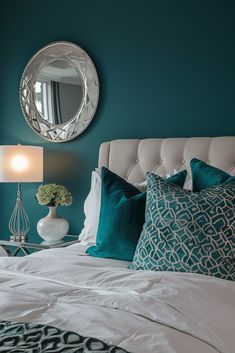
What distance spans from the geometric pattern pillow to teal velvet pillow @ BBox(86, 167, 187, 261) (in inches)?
8.2

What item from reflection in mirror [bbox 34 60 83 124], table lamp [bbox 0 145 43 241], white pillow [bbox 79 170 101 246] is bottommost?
white pillow [bbox 79 170 101 246]

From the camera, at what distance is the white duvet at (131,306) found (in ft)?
3.43

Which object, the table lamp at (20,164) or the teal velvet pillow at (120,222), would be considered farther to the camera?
the table lamp at (20,164)

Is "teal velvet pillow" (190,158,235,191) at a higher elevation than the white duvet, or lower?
higher

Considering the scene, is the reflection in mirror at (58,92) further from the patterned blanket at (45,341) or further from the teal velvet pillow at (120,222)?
the patterned blanket at (45,341)

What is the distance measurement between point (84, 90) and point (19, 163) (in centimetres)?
79

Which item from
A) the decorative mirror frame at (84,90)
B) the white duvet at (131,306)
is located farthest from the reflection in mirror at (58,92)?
the white duvet at (131,306)

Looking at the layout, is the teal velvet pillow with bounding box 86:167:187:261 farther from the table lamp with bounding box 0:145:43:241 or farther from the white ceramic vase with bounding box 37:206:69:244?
the table lamp with bounding box 0:145:43:241

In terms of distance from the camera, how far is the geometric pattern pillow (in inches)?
63.4

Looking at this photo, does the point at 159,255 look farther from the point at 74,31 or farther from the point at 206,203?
the point at 74,31

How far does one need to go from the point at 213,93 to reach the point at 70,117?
1198 mm

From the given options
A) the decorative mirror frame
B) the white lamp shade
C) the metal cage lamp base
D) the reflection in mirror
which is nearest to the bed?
the white lamp shade

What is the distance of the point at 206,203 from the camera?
5.58 feet

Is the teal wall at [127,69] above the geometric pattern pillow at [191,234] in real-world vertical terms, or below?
above
